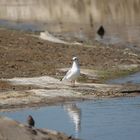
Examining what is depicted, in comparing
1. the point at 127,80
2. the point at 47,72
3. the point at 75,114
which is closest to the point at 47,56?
the point at 47,72

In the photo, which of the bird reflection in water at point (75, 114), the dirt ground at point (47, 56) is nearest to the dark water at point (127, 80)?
the dirt ground at point (47, 56)

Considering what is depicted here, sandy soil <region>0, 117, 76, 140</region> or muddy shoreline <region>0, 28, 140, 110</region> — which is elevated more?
muddy shoreline <region>0, 28, 140, 110</region>

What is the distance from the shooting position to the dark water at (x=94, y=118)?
18.1 metres

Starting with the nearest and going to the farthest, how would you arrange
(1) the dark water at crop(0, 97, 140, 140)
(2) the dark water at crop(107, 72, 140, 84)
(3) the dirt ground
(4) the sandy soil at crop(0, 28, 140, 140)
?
1. (1) the dark water at crop(0, 97, 140, 140)
2. (4) the sandy soil at crop(0, 28, 140, 140)
3. (2) the dark water at crop(107, 72, 140, 84)
4. (3) the dirt ground

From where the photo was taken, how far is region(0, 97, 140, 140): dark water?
713 inches

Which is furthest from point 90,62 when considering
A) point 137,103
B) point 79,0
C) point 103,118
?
point 79,0

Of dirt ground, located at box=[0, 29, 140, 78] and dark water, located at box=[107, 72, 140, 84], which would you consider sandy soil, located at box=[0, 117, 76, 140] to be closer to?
dirt ground, located at box=[0, 29, 140, 78]

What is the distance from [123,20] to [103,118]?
45.2 metres

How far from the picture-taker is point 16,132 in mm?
15531

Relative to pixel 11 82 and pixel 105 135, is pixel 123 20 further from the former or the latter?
pixel 105 135

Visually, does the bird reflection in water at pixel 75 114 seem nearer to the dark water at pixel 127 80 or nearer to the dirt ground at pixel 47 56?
the dirt ground at pixel 47 56

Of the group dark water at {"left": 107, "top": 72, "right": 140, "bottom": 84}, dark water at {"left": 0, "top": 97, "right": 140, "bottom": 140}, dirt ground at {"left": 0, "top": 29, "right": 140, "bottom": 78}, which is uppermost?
dirt ground at {"left": 0, "top": 29, "right": 140, "bottom": 78}

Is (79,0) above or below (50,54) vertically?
above

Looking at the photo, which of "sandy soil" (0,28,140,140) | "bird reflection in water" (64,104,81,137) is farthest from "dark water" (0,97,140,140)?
"sandy soil" (0,28,140,140)
